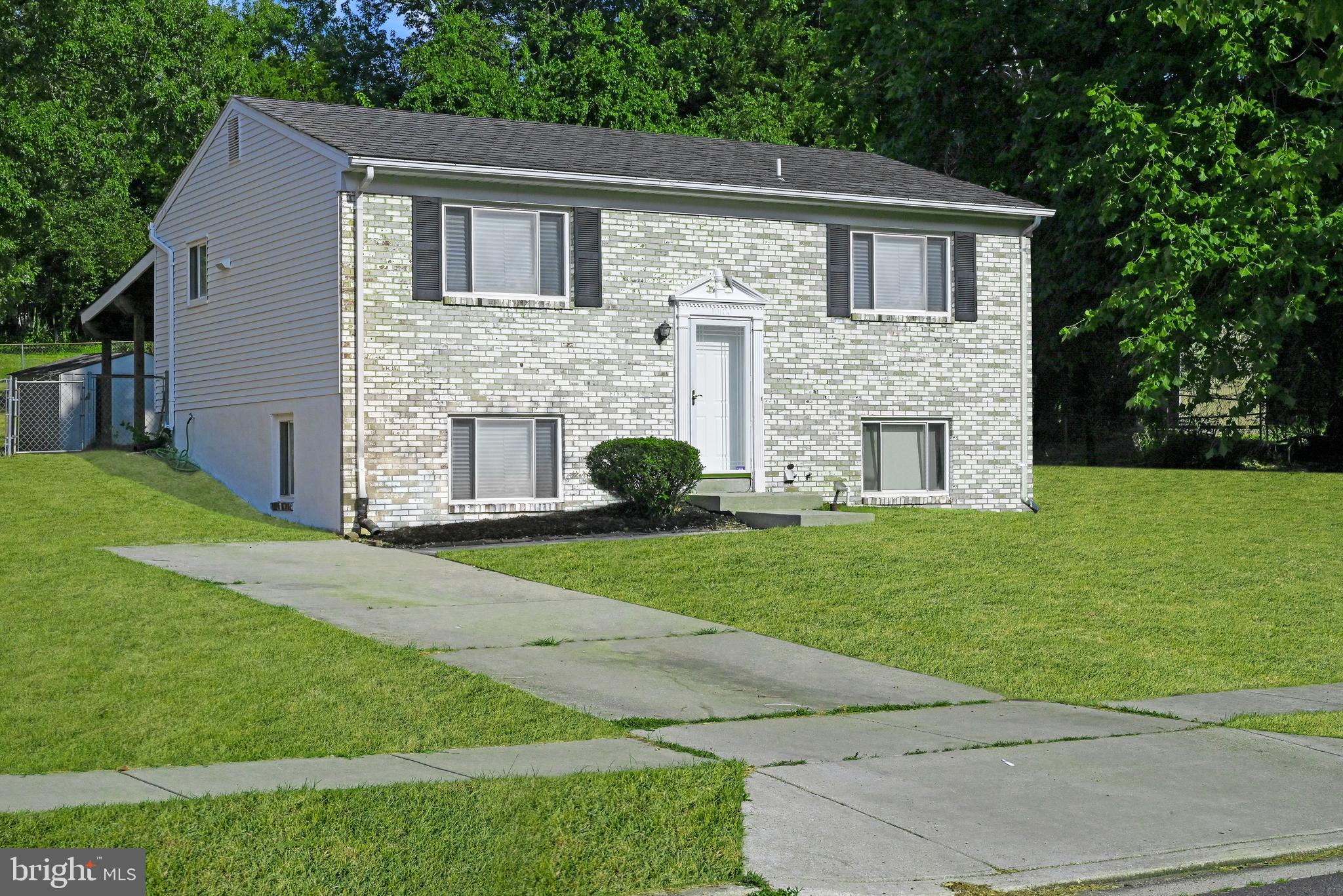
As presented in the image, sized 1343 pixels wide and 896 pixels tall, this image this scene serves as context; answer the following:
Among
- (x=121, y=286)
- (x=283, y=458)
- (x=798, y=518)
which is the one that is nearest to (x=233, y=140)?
(x=283, y=458)

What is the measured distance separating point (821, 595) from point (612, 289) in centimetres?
763

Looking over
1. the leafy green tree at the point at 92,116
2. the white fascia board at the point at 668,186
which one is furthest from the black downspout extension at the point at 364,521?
the leafy green tree at the point at 92,116

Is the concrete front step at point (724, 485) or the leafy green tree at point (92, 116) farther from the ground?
the leafy green tree at point (92, 116)

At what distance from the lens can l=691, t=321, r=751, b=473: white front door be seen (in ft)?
68.9

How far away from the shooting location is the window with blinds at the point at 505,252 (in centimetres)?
1916

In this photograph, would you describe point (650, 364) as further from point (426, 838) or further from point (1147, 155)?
point (426, 838)

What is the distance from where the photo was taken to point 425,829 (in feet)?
20.4

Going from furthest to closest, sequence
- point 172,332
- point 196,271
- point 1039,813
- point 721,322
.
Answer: point 172,332 → point 196,271 → point 721,322 → point 1039,813

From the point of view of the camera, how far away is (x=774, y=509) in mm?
20422

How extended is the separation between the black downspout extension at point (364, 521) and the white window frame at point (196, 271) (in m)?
6.78

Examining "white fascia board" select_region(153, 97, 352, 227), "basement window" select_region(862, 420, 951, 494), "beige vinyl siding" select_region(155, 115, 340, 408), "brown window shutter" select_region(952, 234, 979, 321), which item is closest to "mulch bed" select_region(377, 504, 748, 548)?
"beige vinyl siding" select_region(155, 115, 340, 408)

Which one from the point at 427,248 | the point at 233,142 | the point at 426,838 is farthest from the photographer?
the point at 233,142

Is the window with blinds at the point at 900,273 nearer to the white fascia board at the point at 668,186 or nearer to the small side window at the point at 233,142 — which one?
Result: the white fascia board at the point at 668,186

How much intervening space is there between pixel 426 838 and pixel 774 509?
14555mm
